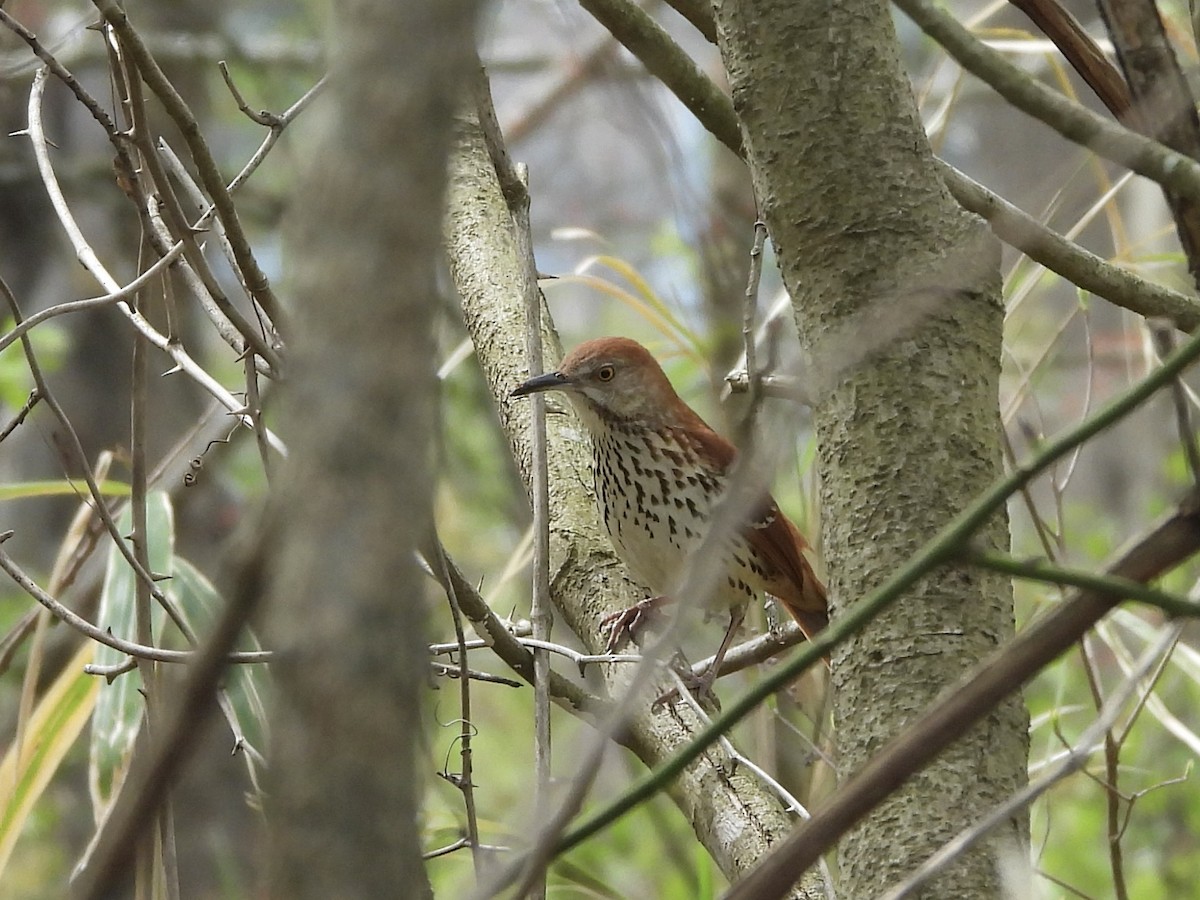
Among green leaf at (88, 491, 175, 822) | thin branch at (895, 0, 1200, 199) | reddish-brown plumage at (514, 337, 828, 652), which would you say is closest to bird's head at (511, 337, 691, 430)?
reddish-brown plumage at (514, 337, 828, 652)

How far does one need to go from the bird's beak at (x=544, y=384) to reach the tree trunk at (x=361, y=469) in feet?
4.56

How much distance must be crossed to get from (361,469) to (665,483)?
113 inches

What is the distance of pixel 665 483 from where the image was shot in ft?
11.2

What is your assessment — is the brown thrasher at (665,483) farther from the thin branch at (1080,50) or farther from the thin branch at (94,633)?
the thin branch at (1080,50)

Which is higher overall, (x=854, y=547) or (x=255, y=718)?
(x=255, y=718)

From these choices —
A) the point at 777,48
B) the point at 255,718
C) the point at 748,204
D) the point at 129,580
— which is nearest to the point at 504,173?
the point at 777,48

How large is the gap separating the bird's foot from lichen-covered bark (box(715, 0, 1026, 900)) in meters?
0.82

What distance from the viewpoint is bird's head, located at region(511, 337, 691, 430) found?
3.34m

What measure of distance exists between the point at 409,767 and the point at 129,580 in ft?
8.09

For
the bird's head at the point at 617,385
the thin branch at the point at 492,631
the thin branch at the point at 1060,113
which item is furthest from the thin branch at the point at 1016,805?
the bird's head at the point at 617,385

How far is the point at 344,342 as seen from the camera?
22.6 inches

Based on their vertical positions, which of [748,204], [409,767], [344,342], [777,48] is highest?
[748,204]

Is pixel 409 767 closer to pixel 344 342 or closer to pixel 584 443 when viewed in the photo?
pixel 344 342

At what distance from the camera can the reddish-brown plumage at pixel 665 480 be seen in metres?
3.24
